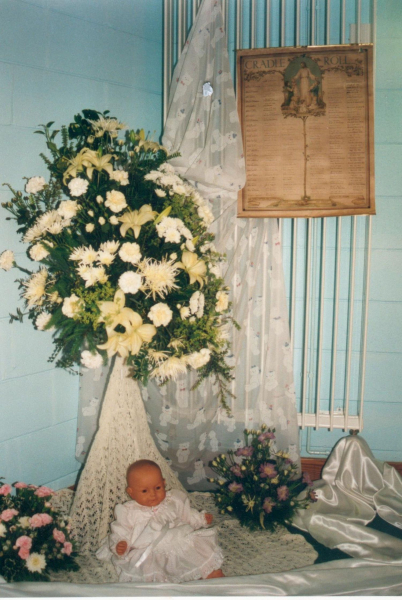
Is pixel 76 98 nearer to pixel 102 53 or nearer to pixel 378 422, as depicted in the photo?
pixel 102 53

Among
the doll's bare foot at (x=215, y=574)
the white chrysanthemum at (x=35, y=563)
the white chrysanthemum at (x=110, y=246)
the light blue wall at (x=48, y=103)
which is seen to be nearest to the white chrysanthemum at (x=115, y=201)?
the white chrysanthemum at (x=110, y=246)

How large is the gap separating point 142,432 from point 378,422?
1156 millimetres

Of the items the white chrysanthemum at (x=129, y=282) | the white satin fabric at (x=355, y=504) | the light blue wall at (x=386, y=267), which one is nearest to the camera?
the white chrysanthemum at (x=129, y=282)

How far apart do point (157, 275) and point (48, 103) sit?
1.00 m

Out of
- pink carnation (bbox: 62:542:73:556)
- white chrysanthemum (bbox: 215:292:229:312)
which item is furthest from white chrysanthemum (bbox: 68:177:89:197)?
pink carnation (bbox: 62:542:73:556)

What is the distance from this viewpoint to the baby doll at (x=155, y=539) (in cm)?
Answer: 169

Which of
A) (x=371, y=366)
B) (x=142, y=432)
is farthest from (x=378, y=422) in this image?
(x=142, y=432)

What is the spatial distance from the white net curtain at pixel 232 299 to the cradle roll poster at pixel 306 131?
11cm

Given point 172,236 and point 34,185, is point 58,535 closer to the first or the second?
point 172,236

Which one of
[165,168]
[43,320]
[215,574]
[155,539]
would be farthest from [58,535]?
[165,168]

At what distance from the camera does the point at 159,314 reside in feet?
4.99

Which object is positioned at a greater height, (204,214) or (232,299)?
(204,214)

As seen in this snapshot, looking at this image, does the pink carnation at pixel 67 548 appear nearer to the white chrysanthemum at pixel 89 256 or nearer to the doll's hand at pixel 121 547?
the doll's hand at pixel 121 547

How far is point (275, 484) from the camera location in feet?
6.80
